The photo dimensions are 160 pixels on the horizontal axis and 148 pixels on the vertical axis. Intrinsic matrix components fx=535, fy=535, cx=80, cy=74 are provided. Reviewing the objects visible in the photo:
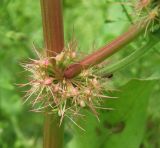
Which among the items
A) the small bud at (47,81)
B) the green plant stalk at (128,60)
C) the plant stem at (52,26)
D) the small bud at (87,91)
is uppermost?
the plant stem at (52,26)

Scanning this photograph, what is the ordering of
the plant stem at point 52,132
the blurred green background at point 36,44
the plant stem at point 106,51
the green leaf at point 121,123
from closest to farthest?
the plant stem at point 106,51 → the plant stem at point 52,132 → the green leaf at point 121,123 → the blurred green background at point 36,44

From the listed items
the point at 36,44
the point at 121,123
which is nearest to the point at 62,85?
the point at 121,123

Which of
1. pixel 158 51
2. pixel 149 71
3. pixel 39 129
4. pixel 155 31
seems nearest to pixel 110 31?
pixel 149 71

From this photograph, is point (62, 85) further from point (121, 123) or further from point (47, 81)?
point (121, 123)

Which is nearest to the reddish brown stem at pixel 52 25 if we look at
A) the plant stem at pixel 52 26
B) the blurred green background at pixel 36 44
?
the plant stem at pixel 52 26

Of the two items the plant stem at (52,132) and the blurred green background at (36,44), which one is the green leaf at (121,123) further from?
the blurred green background at (36,44)

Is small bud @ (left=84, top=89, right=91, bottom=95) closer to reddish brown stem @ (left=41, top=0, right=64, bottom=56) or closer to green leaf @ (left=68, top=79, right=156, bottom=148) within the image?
reddish brown stem @ (left=41, top=0, right=64, bottom=56)

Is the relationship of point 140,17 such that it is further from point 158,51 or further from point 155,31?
point 158,51
